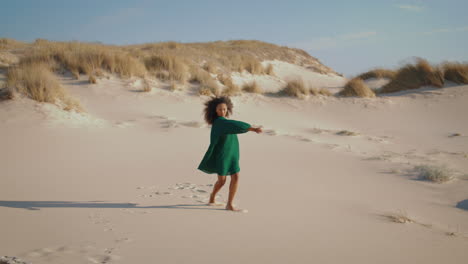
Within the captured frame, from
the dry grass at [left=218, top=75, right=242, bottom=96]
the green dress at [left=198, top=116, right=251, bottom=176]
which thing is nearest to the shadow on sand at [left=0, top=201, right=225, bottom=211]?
the green dress at [left=198, top=116, right=251, bottom=176]

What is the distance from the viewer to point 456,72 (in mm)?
13656

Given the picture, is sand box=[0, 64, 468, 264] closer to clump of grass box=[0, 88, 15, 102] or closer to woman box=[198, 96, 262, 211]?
clump of grass box=[0, 88, 15, 102]

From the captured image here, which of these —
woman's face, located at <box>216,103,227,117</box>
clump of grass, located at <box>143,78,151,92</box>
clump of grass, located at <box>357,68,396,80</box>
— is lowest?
Result: woman's face, located at <box>216,103,227,117</box>

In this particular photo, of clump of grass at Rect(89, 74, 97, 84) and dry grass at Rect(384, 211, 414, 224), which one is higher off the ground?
clump of grass at Rect(89, 74, 97, 84)

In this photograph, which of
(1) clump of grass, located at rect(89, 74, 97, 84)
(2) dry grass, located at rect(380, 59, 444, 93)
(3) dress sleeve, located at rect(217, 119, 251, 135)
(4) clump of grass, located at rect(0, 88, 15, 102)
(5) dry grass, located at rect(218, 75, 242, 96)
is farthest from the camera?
(2) dry grass, located at rect(380, 59, 444, 93)

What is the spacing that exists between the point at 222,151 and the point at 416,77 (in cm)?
1344

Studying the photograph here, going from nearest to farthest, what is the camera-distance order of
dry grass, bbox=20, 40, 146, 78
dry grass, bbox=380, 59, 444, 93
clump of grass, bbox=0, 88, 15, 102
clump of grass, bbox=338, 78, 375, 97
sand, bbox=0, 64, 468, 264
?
sand, bbox=0, 64, 468, 264, clump of grass, bbox=0, 88, 15, 102, dry grass, bbox=20, 40, 146, 78, clump of grass, bbox=338, 78, 375, 97, dry grass, bbox=380, 59, 444, 93

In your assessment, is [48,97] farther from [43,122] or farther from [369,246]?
[369,246]

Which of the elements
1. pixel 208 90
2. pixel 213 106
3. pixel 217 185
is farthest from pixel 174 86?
pixel 217 185

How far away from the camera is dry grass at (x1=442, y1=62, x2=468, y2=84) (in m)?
13.5

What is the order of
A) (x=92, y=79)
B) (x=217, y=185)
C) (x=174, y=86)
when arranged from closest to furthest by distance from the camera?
(x=217, y=185), (x=92, y=79), (x=174, y=86)

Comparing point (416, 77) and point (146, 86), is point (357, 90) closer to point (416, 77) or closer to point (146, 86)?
point (416, 77)

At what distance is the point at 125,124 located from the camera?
8.63 metres

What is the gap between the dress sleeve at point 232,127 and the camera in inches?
139
